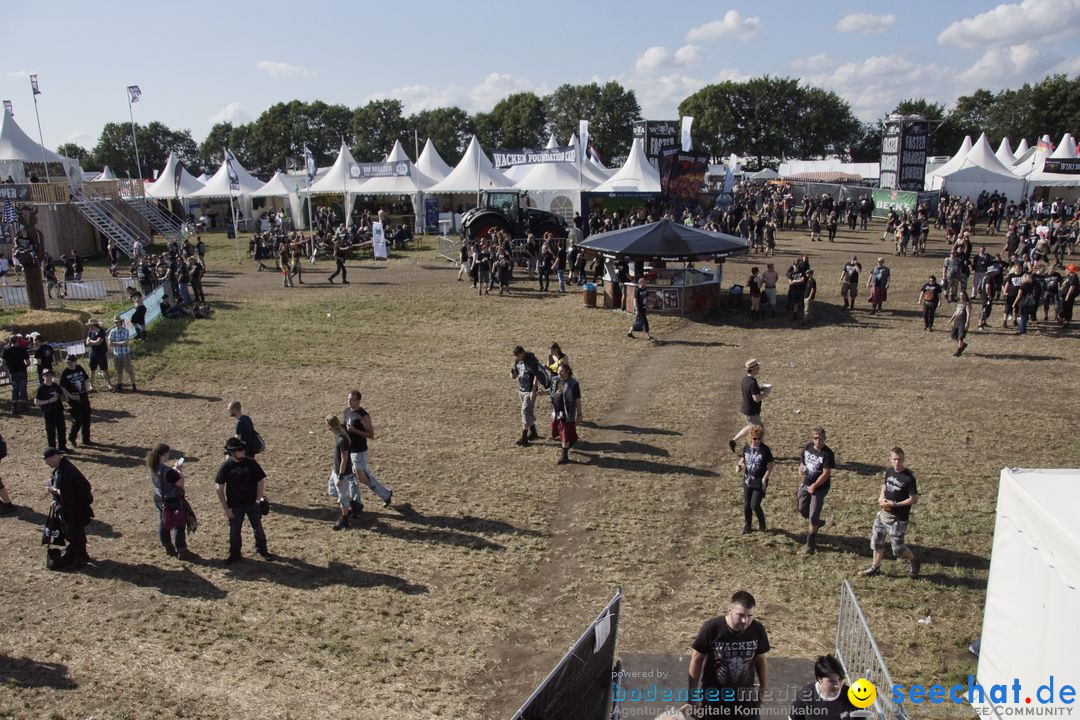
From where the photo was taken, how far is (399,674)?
6.29 m

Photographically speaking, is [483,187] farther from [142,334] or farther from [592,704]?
[592,704]

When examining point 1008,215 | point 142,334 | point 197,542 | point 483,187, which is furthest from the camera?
point 1008,215

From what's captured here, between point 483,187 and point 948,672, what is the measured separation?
102ft

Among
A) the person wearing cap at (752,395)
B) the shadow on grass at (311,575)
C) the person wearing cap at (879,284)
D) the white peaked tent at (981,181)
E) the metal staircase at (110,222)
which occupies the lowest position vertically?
the shadow on grass at (311,575)

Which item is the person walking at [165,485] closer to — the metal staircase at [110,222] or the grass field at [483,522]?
the grass field at [483,522]

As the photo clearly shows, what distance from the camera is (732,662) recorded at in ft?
16.0

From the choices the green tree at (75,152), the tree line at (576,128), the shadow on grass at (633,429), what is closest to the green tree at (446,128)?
the tree line at (576,128)

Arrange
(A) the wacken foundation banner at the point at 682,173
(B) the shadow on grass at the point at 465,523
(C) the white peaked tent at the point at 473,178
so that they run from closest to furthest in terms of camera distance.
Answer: (B) the shadow on grass at the point at 465,523 → (A) the wacken foundation banner at the point at 682,173 → (C) the white peaked tent at the point at 473,178

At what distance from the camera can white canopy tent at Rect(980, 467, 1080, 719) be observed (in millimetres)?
4793

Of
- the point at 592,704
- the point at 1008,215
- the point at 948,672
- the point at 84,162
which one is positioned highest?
the point at 84,162

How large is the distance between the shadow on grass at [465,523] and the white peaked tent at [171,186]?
127 feet

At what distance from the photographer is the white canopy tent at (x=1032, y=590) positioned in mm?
4793

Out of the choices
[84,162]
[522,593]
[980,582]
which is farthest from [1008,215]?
[84,162]

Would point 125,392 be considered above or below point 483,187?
below
